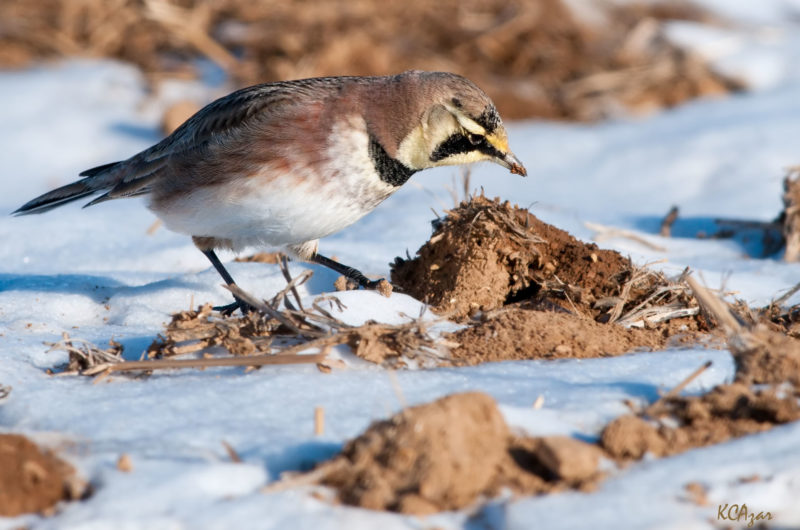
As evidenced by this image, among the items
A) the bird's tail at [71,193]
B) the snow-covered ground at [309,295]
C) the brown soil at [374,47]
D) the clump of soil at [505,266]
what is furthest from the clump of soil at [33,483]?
the brown soil at [374,47]

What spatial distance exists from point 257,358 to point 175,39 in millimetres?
7416

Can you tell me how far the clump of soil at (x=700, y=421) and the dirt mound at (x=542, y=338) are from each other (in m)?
0.70

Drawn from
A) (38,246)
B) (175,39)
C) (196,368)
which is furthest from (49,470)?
(175,39)

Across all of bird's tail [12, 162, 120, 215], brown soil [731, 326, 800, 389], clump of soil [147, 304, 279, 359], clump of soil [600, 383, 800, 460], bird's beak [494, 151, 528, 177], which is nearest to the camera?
clump of soil [600, 383, 800, 460]

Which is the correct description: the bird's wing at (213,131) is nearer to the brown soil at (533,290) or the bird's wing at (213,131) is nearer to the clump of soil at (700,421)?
the brown soil at (533,290)

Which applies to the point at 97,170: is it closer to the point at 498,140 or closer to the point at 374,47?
the point at 498,140

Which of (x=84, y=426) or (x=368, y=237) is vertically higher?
(x=368, y=237)

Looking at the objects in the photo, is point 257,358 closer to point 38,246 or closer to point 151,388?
point 151,388

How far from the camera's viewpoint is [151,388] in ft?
11.1

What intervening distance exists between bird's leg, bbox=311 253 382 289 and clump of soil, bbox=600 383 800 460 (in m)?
1.82

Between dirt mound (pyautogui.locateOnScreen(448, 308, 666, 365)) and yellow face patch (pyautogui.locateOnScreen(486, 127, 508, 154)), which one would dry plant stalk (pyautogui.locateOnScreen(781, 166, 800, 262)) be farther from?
yellow face patch (pyautogui.locateOnScreen(486, 127, 508, 154))

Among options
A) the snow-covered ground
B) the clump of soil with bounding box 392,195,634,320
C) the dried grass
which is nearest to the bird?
the clump of soil with bounding box 392,195,634,320

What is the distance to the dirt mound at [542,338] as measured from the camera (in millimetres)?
3691
